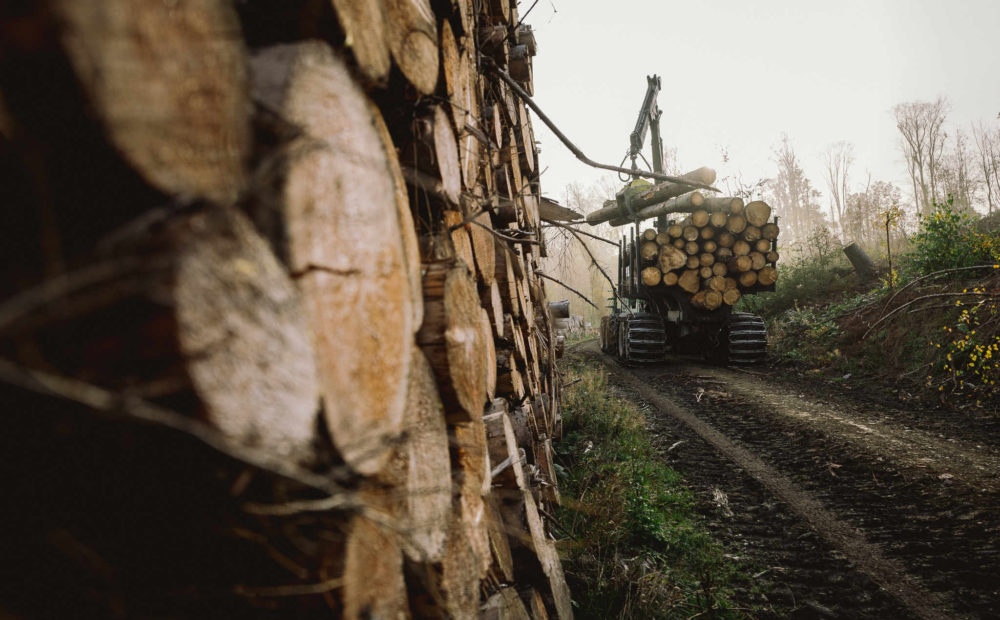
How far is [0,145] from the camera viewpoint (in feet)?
2.03

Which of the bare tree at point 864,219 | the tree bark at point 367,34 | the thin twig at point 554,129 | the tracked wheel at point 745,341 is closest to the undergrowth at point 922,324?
the tracked wheel at point 745,341

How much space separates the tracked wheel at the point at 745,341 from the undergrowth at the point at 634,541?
4.54 meters

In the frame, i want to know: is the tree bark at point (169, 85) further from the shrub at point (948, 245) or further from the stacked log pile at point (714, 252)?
the shrub at point (948, 245)

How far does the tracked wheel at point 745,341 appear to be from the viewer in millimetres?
7688

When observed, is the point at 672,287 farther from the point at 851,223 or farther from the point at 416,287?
the point at 851,223

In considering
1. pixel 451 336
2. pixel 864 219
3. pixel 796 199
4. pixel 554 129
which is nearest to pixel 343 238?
pixel 451 336

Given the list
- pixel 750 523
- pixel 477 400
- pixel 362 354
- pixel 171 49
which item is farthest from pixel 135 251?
pixel 750 523

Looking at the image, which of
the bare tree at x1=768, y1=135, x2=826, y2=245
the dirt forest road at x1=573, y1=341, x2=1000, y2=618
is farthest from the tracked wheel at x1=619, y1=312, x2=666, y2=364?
the bare tree at x1=768, y1=135, x2=826, y2=245

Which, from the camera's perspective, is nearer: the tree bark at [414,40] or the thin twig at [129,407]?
the thin twig at [129,407]

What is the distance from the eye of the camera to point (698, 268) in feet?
25.5

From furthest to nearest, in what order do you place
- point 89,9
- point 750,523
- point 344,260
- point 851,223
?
point 851,223
point 750,523
point 344,260
point 89,9

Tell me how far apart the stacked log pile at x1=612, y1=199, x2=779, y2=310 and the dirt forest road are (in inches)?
102

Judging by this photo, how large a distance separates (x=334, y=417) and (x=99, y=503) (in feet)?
1.06

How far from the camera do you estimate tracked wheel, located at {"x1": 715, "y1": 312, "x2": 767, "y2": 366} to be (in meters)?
7.69
